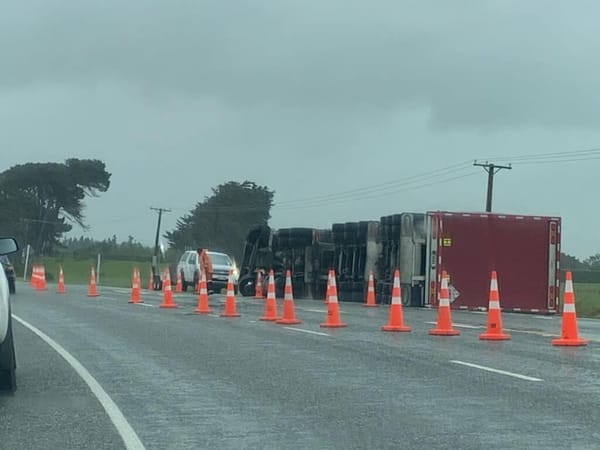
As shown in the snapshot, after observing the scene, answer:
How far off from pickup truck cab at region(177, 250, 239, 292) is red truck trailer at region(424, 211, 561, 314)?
45.7ft

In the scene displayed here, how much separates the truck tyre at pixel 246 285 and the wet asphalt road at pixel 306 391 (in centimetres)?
2111

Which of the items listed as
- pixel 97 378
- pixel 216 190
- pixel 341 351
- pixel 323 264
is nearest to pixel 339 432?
pixel 97 378

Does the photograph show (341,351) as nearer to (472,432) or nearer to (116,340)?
(116,340)

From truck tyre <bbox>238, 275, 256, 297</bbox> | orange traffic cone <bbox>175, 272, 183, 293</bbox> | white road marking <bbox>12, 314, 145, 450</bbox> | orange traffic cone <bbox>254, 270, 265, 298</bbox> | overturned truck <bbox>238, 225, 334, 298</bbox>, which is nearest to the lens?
white road marking <bbox>12, 314, 145, 450</bbox>

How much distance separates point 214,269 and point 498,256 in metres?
16.1

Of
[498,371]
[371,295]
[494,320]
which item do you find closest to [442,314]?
[494,320]

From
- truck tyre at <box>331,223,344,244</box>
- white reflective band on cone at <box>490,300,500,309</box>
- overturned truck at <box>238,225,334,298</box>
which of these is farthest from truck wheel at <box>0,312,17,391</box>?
overturned truck at <box>238,225,334,298</box>

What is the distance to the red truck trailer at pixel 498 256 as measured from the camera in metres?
28.7

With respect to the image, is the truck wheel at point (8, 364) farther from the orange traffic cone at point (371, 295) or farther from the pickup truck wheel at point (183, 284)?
the pickup truck wheel at point (183, 284)

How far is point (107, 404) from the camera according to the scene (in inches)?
388

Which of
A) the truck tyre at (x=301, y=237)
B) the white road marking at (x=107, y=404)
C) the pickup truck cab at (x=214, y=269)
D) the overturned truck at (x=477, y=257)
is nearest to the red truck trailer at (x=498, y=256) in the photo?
the overturned truck at (x=477, y=257)

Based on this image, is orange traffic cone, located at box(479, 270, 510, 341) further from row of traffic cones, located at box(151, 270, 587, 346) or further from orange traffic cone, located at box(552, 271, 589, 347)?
orange traffic cone, located at box(552, 271, 589, 347)

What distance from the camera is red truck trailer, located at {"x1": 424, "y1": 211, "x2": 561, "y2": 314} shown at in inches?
1131

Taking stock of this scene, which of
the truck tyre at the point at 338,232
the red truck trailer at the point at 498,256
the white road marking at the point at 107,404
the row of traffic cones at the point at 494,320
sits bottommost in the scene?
the white road marking at the point at 107,404
